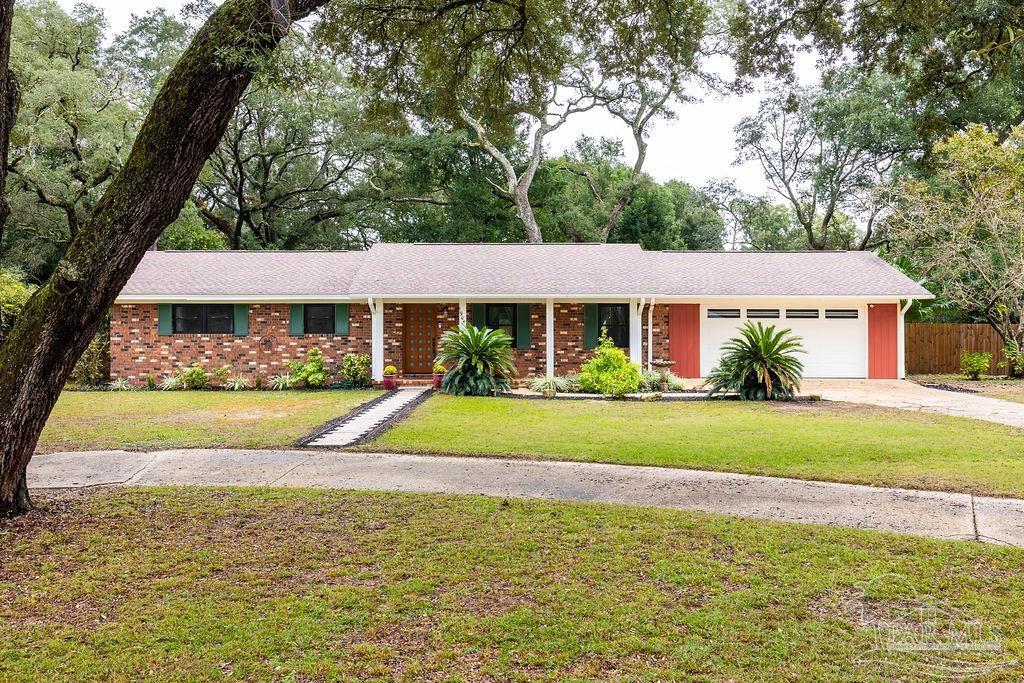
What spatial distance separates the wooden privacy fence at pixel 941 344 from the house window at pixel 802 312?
13.1ft

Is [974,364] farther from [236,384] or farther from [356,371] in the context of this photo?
[236,384]

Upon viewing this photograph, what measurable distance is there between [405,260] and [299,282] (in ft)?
10.4

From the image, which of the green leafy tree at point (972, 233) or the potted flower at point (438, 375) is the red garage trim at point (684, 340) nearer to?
the potted flower at point (438, 375)

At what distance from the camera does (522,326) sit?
17.5 m

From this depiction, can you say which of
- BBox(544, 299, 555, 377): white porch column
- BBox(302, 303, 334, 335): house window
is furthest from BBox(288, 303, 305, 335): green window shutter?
BBox(544, 299, 555, 377): white porch column

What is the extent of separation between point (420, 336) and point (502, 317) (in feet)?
7.78

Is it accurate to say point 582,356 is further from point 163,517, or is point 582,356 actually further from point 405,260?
point 163,517

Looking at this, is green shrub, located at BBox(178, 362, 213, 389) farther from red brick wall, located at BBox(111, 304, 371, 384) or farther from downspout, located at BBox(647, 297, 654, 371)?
downspout, located at BBox(647, 297, 654, 371)

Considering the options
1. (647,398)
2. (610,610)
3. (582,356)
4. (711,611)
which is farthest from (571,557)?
(582,356)

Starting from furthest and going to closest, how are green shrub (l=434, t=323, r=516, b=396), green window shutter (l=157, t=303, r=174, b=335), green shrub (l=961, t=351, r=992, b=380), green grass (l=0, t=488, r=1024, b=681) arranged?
green shrub (l=961, t=351, r=992, b=380) → green window shutter (l=157, t=303, r=174, b=335) → green shrub (l=434, t=323, r=516, b=396) → green grass (l=0, t=488, r=1024, b=681)

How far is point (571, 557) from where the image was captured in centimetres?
443

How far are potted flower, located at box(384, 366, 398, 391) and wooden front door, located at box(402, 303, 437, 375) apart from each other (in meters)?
1.84

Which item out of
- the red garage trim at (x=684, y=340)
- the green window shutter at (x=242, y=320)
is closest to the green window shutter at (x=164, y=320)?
the green window shutter at (x=242, y=320)

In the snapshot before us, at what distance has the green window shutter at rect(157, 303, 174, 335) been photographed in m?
17.0
